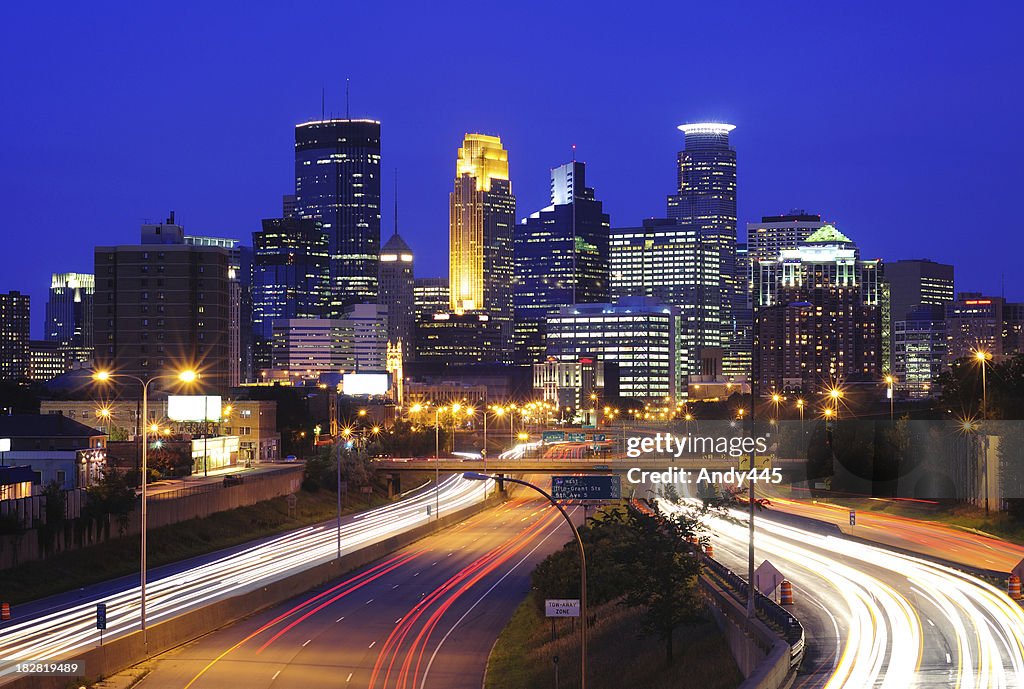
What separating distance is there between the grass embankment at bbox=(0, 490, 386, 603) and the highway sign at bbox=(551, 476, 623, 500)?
1036 inches

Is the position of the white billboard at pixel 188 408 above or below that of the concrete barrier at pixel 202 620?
above

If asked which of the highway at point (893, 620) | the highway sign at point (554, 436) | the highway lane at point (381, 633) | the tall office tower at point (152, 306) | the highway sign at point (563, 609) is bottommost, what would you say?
the highway lane at point (381, 633)

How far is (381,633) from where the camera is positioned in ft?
206

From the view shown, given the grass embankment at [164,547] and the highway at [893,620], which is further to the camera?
the grass embankment at [164,547]

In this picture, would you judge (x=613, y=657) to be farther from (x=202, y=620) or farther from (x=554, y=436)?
(x=554, y=436)

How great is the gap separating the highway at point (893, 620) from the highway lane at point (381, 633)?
529 inches

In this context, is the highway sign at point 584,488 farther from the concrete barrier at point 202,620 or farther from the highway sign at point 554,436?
the highway sign at point 554,436

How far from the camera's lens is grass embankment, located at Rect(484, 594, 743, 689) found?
154 feet

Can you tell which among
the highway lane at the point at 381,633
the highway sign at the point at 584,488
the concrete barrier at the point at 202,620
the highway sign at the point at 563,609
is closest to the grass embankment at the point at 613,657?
the highway lane at the point at 381,633

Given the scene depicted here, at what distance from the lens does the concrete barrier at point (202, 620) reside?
164 feet

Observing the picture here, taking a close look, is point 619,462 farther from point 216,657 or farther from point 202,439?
point 216,657

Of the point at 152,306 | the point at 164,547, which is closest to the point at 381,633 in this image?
the point at 164,547

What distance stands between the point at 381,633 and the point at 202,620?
779 centimetres

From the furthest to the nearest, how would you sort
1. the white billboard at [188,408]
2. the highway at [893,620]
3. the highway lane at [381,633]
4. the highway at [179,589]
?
the white billboard at [188,408] < the highway at [179,589] < the highway lane at [381,633] < the highway at [893,620]
